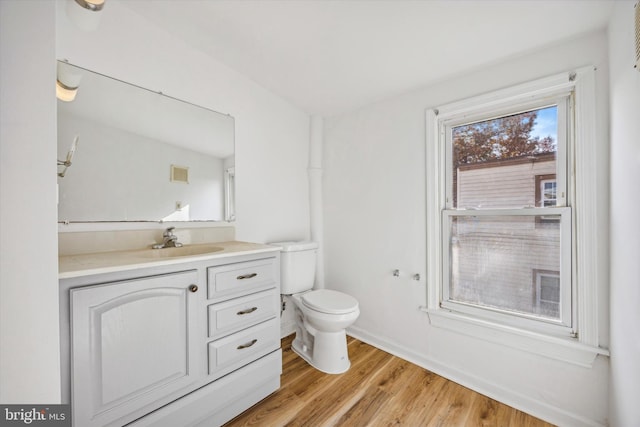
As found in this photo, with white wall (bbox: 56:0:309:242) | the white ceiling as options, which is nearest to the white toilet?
white wall (bbox: 56:0:309:242)

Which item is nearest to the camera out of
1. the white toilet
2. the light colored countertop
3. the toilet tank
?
the light colored countertop

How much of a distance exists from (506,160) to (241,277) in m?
1.80

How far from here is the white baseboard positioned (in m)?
1.36

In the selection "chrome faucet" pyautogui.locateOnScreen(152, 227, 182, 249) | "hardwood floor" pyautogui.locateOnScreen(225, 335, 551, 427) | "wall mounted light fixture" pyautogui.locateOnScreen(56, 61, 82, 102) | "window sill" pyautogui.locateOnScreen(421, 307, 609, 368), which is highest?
"wall mounted light fixture" pyautogui.locateOnScreen(56, 61, 82, 102)

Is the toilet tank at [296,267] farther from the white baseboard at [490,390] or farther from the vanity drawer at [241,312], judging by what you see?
the white baseboard at [490,390]

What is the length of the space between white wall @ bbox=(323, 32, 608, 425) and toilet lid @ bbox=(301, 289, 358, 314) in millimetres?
395

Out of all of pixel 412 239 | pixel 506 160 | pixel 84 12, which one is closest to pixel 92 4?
pixel 84 12

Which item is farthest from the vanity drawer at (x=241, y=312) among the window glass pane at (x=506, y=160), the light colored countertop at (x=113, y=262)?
the window glass pane at (x=506, y=160)

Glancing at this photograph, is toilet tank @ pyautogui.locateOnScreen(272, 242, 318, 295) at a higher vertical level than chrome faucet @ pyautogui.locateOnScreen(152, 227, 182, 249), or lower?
lower

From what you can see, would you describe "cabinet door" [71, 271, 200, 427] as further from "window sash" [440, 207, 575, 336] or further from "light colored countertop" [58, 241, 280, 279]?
"window sash" [440, 207, 575, 336]

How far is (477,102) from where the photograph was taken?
5.48ft

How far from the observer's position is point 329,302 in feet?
6.08

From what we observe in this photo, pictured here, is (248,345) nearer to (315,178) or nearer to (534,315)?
(315,178)

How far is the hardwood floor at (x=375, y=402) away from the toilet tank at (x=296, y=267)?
0.56 meters
